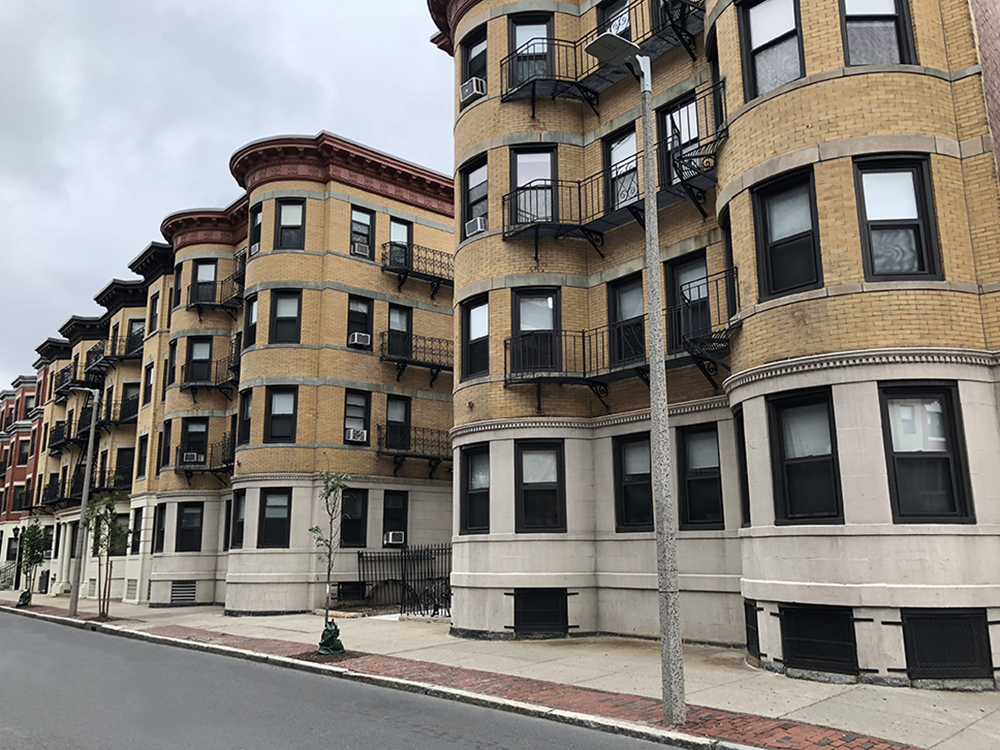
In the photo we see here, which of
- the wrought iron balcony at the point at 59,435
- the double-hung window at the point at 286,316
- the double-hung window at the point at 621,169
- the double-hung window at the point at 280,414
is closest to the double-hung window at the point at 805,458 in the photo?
the double-hung window at the point at 621,169

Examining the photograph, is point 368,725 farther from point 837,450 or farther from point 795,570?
point 837,450

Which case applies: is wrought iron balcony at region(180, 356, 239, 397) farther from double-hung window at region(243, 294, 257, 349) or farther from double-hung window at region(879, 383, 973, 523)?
double-hung window at region(879, 383, 973, 523)

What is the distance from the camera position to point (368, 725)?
33.0 feet

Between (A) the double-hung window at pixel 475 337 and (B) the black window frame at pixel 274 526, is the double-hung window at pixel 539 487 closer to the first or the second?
(A) the double-hung window at pixel 475 337

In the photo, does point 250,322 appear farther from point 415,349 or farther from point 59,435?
point 59,435

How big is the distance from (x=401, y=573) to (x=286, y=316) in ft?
32.5

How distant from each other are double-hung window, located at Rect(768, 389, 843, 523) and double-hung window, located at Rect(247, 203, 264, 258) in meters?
22.0

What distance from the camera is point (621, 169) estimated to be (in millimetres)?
18938

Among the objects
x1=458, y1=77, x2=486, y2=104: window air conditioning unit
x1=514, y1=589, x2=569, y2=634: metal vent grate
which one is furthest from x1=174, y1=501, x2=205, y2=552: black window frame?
x1=458, y1=77, x2=486, y2=104: window air conditioning unit

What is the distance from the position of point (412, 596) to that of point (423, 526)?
2.98m

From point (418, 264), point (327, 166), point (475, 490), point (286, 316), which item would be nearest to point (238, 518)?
point (286, 316)

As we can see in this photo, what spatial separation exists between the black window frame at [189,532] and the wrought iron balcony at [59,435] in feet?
61.9

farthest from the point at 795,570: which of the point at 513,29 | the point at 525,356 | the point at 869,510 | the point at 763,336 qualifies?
the point at 513,29

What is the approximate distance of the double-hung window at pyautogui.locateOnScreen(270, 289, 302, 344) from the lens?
28453 millimetres
